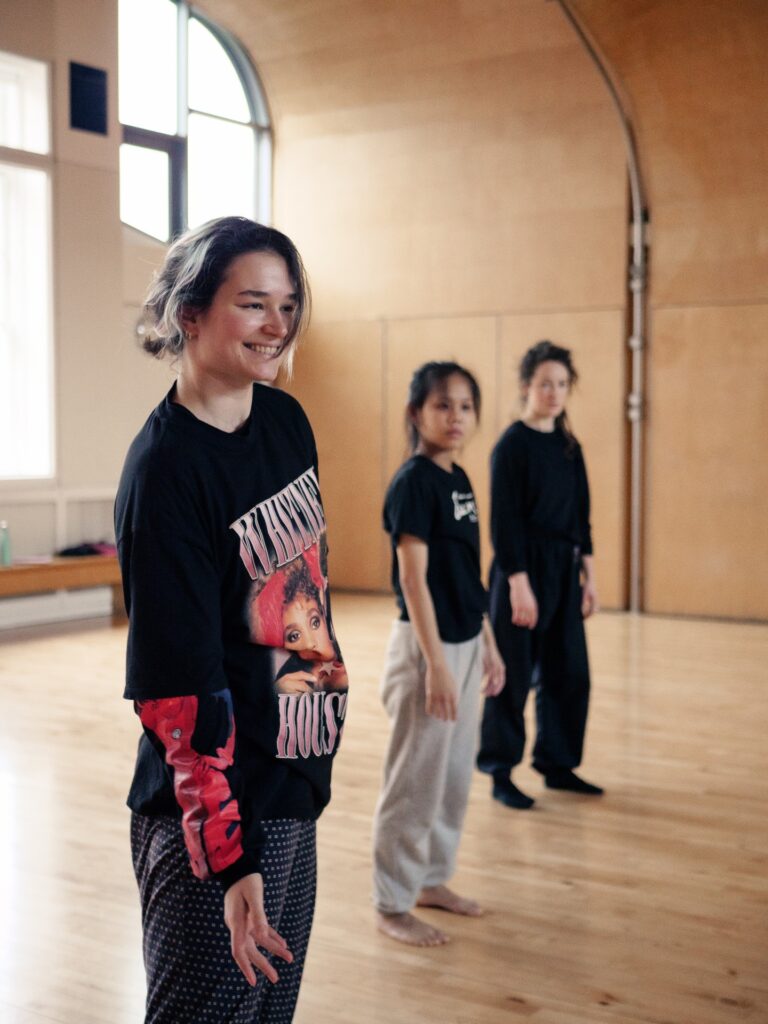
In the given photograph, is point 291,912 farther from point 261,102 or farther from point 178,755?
point 261,102

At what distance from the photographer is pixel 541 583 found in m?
4.14

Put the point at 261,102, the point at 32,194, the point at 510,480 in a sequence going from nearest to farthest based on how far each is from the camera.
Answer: the point at 510,480, the point at 32,194, the point at 261,102

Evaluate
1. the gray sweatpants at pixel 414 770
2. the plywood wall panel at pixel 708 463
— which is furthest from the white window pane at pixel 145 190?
the gray sweatpants at pixel 414 770

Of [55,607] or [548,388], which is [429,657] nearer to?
[548,388]

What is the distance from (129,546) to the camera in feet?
4.63

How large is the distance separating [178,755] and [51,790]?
3.10 meters

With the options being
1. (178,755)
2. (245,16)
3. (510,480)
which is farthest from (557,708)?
(245,16)

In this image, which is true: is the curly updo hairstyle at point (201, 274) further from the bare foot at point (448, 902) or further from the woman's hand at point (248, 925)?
the bare foot at point (448, 902)

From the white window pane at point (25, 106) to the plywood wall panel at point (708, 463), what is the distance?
4.39 meters

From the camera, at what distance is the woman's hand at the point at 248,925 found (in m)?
1.40

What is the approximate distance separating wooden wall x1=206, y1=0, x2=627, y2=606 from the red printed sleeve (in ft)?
24.9

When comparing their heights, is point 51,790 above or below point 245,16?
below

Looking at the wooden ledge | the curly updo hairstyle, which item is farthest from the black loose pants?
the wooden ledge

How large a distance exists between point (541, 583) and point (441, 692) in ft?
4.48
